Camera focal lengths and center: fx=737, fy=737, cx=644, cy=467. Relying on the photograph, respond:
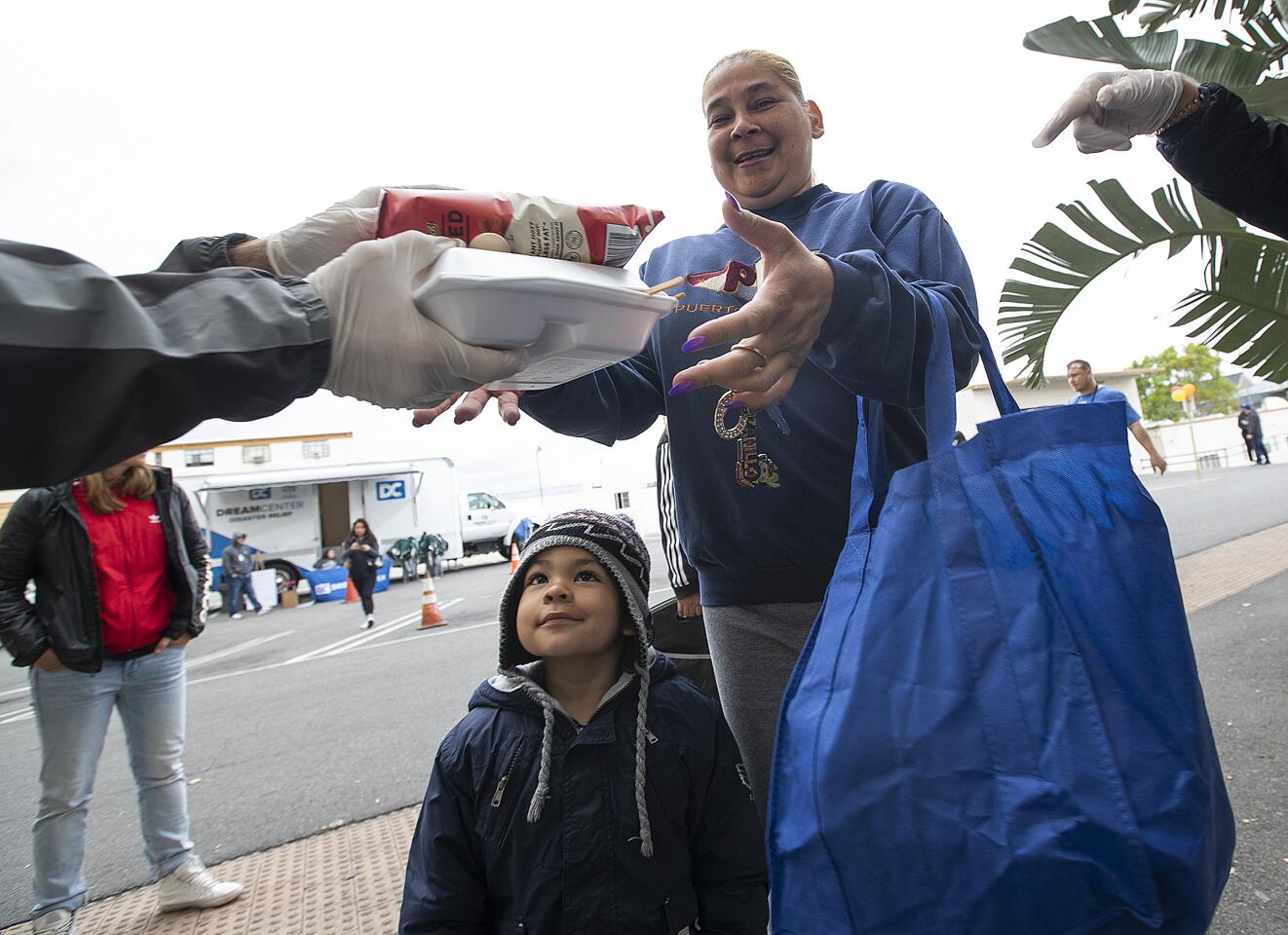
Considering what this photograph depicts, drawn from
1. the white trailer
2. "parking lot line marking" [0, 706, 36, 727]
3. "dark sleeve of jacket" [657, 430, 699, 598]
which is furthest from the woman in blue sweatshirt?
the white trailer

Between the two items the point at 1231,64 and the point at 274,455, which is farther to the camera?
the point at 274,455

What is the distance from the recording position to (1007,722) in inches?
31.2

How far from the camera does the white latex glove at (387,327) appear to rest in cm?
95

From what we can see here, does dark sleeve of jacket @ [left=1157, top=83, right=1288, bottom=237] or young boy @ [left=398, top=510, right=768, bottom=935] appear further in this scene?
dark sleeve of jacket @ [left=1157, top=83, right=1288, bottom=237]

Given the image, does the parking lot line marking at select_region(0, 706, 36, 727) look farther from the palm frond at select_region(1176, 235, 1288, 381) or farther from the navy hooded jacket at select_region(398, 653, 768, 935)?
the palm frond at select_region(1176, 235, 1288, 381)

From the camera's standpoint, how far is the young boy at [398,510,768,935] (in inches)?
60.1

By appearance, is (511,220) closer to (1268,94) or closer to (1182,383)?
(1268,94)

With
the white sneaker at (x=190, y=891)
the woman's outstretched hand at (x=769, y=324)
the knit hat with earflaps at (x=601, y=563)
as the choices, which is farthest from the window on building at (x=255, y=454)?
the woman's outstretched hand at (x=769, y=324)

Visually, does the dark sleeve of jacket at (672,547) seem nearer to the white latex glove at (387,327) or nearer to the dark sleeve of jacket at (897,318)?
the dark sleeve of jacket at (897,318)

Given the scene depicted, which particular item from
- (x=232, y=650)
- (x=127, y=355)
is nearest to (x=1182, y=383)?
(x=232, y=650)

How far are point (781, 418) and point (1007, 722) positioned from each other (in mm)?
638

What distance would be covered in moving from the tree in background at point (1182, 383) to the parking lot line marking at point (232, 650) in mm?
45322

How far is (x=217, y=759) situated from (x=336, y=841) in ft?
6.59

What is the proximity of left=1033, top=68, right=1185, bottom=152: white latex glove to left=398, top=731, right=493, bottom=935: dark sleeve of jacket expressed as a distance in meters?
1.99
